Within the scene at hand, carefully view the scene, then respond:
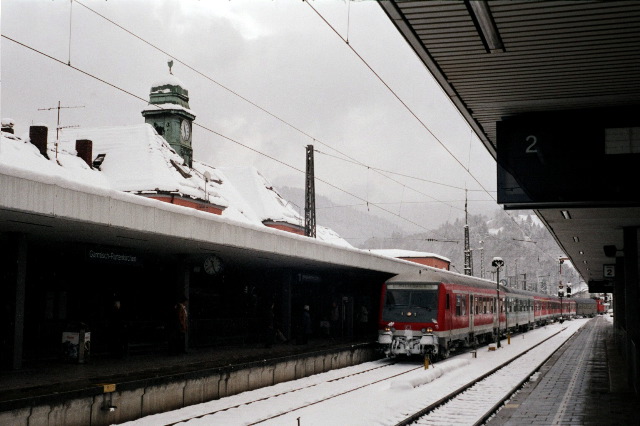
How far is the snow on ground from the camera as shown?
13539mm

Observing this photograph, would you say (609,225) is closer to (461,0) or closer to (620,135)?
(620,135)

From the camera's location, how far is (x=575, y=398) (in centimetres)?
1536

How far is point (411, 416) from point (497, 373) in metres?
9.58

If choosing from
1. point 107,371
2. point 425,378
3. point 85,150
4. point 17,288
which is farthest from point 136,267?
point 85,150

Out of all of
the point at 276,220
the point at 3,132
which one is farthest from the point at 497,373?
the point at 276,220

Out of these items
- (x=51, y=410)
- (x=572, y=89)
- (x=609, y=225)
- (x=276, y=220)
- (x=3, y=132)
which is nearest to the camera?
(x=572, y=89)

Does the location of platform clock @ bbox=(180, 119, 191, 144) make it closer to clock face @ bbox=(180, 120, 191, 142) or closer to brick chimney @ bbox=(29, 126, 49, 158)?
clock face @ bbox=(180, 120, 191, 142)

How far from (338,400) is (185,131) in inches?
1995

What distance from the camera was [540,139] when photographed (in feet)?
27.9

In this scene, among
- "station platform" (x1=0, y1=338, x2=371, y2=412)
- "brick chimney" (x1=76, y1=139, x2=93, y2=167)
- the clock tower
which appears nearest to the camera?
"station platform" (x1=0, y1=338, x2=371, y2=412)

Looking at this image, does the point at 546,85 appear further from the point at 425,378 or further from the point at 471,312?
the point at 471,312

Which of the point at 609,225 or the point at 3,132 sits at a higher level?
the point at 3,132

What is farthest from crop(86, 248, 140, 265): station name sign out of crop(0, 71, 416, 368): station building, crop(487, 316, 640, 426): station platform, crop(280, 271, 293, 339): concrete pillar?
crop(280, 271, 293, 339): concrete pillar

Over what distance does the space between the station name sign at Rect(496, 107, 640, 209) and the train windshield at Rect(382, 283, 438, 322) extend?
17114mm
